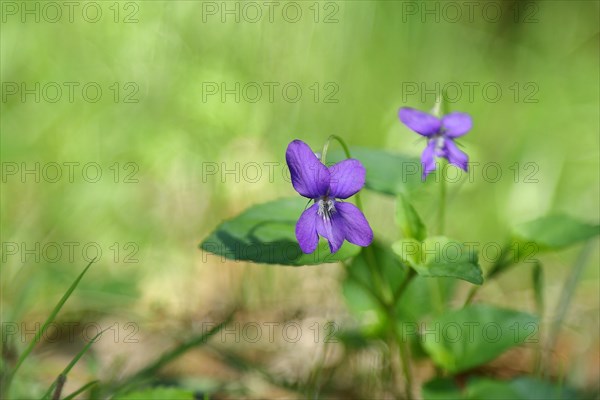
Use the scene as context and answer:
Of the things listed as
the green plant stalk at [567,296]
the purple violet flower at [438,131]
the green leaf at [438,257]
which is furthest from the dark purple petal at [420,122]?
the green plant stalk at [567,296]

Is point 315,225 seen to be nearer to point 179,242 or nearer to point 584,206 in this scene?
point 179,242

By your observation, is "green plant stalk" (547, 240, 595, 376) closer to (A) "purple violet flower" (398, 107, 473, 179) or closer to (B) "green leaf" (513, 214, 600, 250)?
(B) "green leaf" (513, 214, 600, 250)

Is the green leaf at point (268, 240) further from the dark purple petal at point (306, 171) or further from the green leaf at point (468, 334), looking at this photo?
the green leaf at point (468, 334)

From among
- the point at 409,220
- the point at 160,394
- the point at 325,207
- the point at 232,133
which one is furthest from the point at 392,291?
the point at 232,133

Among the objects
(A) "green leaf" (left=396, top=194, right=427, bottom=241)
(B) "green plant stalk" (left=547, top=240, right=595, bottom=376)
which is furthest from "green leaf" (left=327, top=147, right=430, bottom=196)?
(B) "green plant stalk" (left=547, top=240, right=595, bottom=376)

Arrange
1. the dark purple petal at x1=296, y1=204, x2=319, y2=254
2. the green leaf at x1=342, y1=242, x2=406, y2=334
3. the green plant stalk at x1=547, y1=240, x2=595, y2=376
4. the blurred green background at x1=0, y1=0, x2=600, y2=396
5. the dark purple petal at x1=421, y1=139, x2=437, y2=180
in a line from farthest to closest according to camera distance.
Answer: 1. the blurred green background at x1=0, y1=0, x2=600, y2=396
2. the green plant stalk at x1=547, y1=240, x2=595, y2=376
3. the green leaf at x1=342, y1=242, x2=406, y2=334
4. the dark purple petal at x1=421, y1=139, x2=437, y2=180
5. the dark purple petal at x1=296, y1=204, x2=319, y2=254
